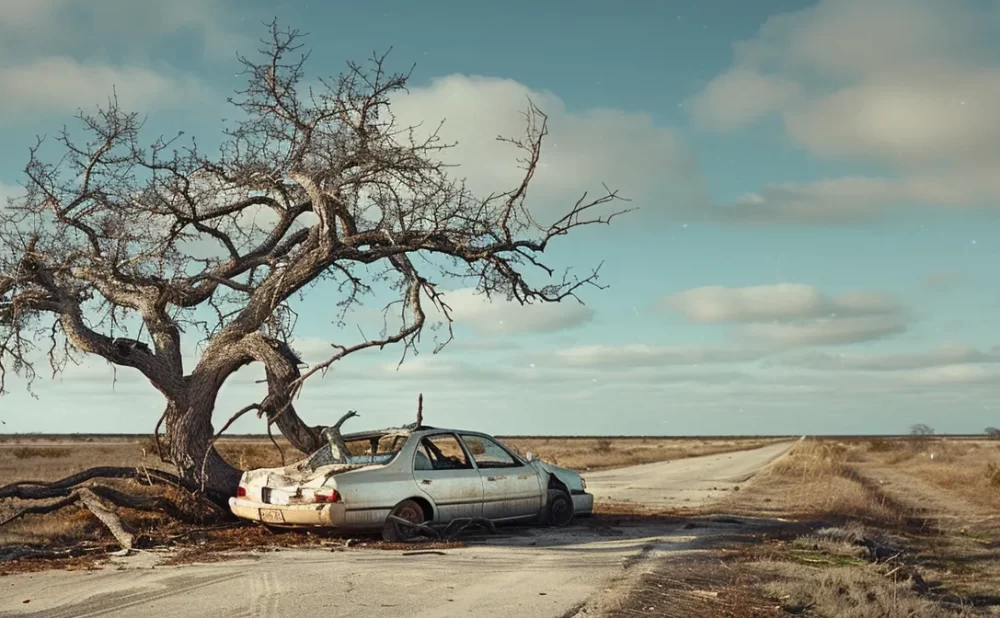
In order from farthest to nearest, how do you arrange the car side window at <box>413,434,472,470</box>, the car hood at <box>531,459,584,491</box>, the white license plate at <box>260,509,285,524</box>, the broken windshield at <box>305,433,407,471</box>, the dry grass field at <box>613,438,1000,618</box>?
1. the car hood at <box>531,459,584,491</box>
2. the car side window at <box>413,434,472,470</box>
3. the broken windshield at <box>305,433,407,471</box>
4. the white license plate at <box>260,509,285,524</box>
5. the dry grass field at <box>613,438,1000,618</box>

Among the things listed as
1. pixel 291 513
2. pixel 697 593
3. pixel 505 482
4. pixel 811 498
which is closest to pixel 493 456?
pixel 505 482

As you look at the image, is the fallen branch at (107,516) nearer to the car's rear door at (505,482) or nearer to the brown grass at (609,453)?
the car's rear door at (505,482)

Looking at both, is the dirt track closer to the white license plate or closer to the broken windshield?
the white license plate

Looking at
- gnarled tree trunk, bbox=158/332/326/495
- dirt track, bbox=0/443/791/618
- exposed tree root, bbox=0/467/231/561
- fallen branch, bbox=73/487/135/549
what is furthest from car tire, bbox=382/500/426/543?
exposed tree root, bbox=0/467/231/561

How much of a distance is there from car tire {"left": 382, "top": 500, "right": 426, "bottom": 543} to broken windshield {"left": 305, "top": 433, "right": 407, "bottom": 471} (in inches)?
23.9

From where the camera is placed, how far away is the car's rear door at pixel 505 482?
13.2 m

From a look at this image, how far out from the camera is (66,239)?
15469mm

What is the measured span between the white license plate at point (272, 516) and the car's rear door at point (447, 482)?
1686 millimetres

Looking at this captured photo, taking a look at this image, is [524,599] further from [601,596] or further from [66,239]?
[66,239]

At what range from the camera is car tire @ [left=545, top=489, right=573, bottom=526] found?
1432 cm

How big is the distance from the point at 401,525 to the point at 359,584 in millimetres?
3232

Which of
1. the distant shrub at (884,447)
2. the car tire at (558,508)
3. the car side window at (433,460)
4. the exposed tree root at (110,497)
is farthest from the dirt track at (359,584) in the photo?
the distant shrub at (884,447)

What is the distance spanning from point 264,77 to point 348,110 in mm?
1560

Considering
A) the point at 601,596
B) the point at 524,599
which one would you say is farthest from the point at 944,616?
the point at 524,599
